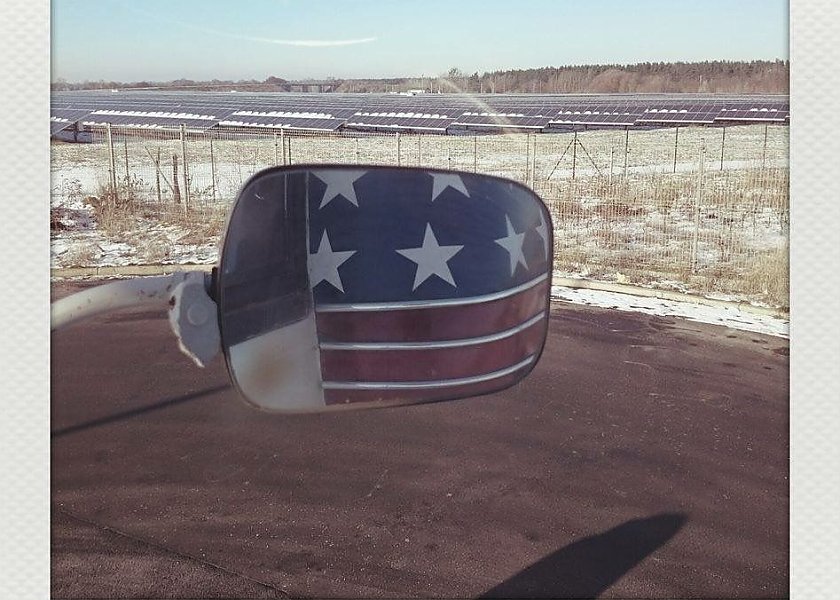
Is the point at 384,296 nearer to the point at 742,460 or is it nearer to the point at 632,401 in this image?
the point at 742,460

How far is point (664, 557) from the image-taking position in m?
2.12

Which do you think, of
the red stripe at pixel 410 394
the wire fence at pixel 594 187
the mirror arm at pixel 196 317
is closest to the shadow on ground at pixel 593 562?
the red stripe at pixel 410 394

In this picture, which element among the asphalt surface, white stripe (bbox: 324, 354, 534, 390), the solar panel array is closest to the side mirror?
white stripe (bbox: 324, 354, 534, 390)

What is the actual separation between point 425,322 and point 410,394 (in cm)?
6

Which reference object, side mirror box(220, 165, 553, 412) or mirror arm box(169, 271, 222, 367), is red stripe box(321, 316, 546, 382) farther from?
mirror arm box(169, 271, 222, 367)

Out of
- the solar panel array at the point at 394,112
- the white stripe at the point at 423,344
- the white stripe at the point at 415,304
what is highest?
the solar panel array at the point at 394,112

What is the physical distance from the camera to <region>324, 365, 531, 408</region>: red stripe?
0.62 meters

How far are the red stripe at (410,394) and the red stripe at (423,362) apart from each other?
0.4 inches

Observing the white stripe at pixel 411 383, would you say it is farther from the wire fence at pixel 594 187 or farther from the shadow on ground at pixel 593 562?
the wire fence at pixel 594 187

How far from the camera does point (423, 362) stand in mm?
659

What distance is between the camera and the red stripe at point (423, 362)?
2.03 ft

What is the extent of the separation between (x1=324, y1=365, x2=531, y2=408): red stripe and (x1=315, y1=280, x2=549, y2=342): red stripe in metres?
0.04

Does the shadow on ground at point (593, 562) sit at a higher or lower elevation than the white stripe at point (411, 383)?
lower

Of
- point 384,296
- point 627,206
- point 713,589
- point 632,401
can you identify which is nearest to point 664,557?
point 713,589
